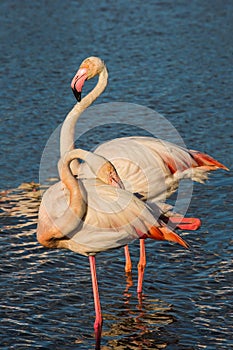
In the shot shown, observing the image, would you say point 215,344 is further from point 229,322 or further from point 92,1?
point 92,1

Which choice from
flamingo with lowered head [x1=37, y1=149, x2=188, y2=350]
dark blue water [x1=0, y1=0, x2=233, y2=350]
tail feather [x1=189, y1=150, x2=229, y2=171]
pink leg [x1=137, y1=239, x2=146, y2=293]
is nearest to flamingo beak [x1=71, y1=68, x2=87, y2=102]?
flamingo with lowered head [x1=37, y1=149, x2=188, y2=350]

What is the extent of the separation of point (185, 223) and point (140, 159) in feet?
2.60

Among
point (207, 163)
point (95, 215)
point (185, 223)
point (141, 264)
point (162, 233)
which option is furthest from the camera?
point (207, 163)

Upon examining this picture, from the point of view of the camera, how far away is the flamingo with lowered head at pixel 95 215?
582cm

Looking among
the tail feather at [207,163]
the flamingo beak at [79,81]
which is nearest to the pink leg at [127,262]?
the tail feather at [207,163]

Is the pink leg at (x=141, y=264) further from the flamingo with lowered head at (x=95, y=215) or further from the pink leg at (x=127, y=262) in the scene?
the flamingo with lowered head at (x=95, y=215)

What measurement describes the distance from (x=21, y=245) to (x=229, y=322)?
2254 millimetres

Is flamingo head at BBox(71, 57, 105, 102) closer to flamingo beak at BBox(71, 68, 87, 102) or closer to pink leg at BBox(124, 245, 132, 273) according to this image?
flamingo beak at BBox(71, 68, 87, 102)

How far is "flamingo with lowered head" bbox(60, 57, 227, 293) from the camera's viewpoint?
6.72 meters

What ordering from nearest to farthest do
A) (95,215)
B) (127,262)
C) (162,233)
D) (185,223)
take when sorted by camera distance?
(95,215)
(162,233)
(185,223)
(127,262)

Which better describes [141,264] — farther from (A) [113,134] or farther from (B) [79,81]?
(A) [113,134]

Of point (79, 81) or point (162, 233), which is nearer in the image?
point (162, 233)

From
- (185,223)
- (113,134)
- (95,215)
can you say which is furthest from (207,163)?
(113,134)

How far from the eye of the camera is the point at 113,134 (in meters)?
10.4
